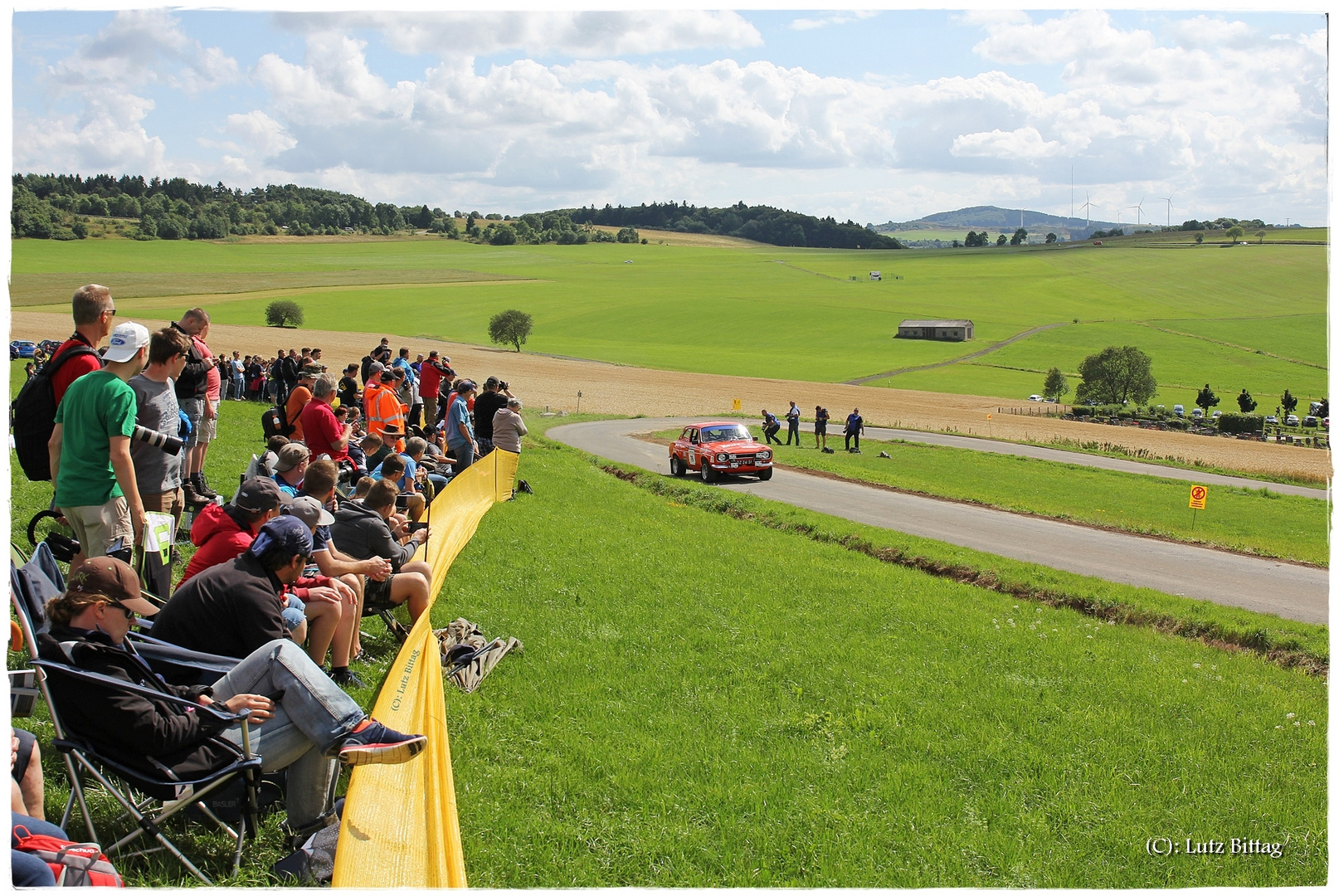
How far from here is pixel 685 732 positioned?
672cm

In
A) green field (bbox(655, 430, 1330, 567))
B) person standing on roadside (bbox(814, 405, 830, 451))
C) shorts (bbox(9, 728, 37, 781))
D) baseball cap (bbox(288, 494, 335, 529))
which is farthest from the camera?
person standing on roadside (bbox(814, 405, 830, 451))

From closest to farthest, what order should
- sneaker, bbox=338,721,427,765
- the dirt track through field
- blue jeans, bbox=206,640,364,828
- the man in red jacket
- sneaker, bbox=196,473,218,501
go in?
sneaker, bbox=338,721,427,765 < blue jeans, bbox=206,640,364,828 < the man in red jacket < sneaker, bbox=196,473,218,501 < the dirt track through field

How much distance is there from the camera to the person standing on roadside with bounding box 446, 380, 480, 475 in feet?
52.1

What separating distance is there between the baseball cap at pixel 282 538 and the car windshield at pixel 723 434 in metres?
21.7

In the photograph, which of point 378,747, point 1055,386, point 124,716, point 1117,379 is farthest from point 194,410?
point 1117,379

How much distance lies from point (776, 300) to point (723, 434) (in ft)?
372

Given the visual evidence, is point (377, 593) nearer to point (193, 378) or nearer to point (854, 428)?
point (193, 378)

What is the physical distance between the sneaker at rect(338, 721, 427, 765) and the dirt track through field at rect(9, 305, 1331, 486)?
41569mm

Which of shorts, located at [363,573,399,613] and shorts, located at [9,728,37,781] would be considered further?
shorts, located at [363,573,399,613]

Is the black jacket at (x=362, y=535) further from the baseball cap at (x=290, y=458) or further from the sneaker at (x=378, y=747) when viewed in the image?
the sneaker at (x=378, y=747)

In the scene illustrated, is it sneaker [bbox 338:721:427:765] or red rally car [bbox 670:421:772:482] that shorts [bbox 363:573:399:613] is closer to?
sneaker [bbox 338:721:427:765]

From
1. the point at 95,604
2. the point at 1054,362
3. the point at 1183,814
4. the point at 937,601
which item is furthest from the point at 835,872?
the point at 1054,362

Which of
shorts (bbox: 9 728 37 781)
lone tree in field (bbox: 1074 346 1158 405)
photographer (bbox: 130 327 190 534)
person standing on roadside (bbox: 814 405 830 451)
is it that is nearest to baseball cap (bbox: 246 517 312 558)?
shorts (bbox: 9 728 37 781)

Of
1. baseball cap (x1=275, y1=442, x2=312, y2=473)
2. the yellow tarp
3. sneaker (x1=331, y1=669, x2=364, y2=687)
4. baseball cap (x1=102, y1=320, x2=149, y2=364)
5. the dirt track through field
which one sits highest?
baseball cap (x1=102, y1=320, x2=149, y2=364)
